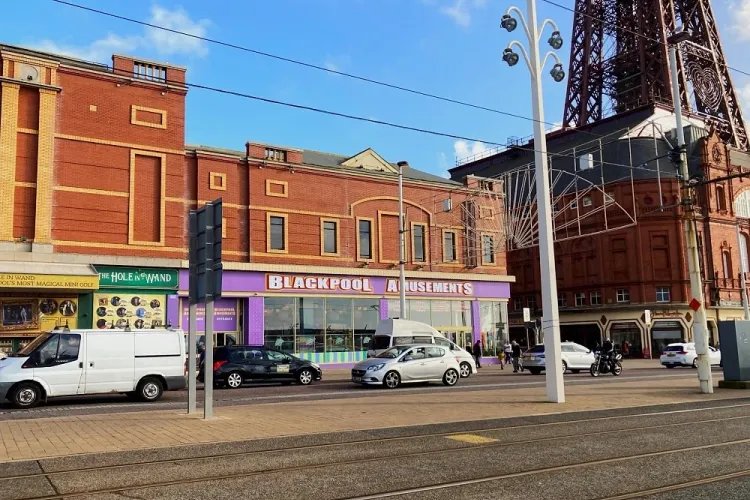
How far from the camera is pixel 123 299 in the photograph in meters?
28.4

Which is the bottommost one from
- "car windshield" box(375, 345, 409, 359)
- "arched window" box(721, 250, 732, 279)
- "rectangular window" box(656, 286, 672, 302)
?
"car windshield" box(375, 345, 409, 359)

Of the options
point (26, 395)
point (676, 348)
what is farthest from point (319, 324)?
point (676, 348)

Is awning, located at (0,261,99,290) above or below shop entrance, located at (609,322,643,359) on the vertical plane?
above

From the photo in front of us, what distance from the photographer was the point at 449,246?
132ft

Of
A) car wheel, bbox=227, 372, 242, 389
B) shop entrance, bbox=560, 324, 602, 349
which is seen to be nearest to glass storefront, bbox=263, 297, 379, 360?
car wheel, bbox=227, 372, 242, 389

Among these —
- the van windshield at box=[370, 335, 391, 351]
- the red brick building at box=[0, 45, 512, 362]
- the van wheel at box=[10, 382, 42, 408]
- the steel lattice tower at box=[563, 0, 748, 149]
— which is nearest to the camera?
the van wheel at box=[10, 382, 42, 408]

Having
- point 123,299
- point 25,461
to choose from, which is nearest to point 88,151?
point 123,299

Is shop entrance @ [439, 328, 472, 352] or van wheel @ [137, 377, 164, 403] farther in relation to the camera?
shop entrance @ [439, 328, 472, 352]

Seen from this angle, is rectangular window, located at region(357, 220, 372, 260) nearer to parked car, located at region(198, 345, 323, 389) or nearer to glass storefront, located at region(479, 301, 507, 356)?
glass storefront, located at region(479, 301, 507, 356)

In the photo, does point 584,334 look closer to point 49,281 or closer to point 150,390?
point 49,281

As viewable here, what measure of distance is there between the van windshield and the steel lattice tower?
5167 cm

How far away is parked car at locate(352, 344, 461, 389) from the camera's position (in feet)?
70.5

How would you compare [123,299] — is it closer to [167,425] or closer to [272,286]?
[272,286]

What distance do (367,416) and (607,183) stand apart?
1662 inches
